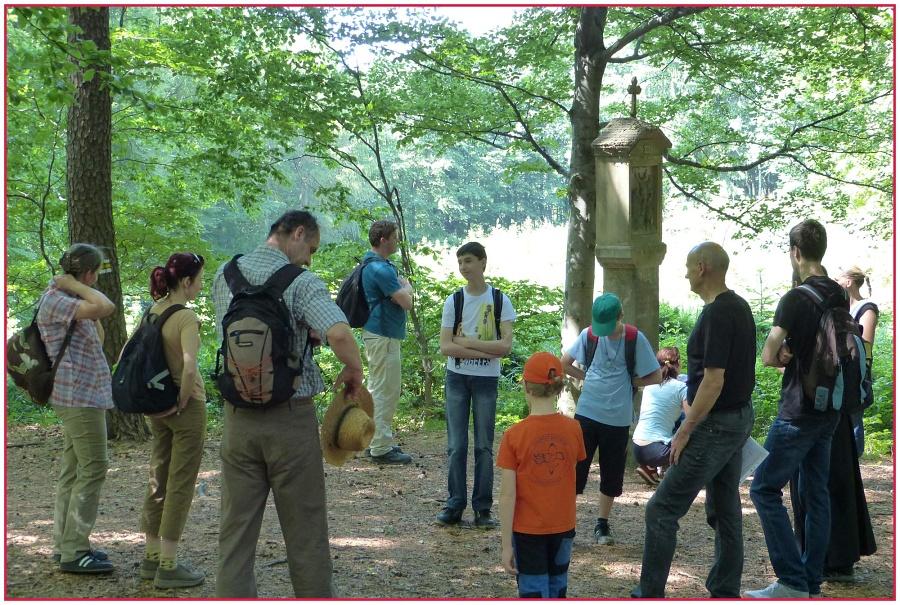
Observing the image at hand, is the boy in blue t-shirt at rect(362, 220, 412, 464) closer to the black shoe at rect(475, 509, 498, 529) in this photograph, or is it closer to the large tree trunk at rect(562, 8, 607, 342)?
the black shoe at rect(475, 509, 498, 529)

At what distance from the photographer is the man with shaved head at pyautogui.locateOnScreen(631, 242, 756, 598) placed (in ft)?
12.6

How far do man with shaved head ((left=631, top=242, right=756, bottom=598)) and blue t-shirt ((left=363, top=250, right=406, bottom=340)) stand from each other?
3223 millimetres

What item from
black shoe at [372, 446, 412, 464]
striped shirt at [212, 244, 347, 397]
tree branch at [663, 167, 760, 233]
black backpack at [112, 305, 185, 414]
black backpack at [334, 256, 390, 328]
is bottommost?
black shoe at [372, 446, 412, 464]

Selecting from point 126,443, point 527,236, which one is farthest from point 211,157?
point 527,236

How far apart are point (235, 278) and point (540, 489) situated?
5.06ft

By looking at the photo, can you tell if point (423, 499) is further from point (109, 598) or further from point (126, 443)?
point (126, 443)

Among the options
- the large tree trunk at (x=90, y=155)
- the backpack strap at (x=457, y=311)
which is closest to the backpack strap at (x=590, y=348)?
the backpack strap at (x=457, y=311)

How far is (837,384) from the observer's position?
416 centimetres

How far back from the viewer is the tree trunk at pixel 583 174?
8.57m

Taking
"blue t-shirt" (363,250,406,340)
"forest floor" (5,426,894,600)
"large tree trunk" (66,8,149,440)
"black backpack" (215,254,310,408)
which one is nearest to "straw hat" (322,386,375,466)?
"black backpack" (215,254,310,408)

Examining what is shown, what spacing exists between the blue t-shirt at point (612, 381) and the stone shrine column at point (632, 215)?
6.53 feet

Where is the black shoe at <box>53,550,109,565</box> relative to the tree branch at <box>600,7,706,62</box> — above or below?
below

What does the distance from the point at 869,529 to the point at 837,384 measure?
1200mm

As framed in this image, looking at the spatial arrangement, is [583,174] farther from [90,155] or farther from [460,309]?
[90,155]
